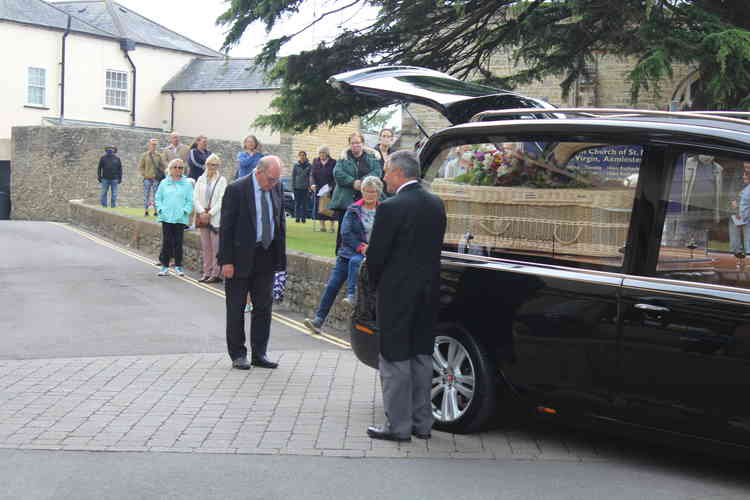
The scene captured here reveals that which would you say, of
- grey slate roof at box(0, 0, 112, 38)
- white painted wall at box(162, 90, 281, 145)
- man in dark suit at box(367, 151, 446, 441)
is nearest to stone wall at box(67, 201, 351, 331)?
man in dark suit at box(367, 151, 446, 441)

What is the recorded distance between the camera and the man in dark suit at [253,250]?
9.16 m

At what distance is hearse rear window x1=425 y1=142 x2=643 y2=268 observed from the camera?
6.19 metres

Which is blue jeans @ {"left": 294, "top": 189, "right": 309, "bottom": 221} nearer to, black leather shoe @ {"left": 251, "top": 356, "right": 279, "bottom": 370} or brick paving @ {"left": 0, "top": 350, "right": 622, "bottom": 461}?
brick paving @ {"left": 0, "top": 350, "right": 622, "bottom": 461}

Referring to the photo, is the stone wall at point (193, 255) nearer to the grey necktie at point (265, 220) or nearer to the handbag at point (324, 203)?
the handbag at point (324, 203)

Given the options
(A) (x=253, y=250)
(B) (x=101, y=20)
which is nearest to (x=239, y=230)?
(A) (x=253, y=250)

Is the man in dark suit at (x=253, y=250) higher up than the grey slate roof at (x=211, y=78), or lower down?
lower down

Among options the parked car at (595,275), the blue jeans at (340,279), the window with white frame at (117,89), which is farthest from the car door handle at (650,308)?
the window with white frame at (117,89)

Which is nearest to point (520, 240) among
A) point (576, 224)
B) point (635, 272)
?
point (576, 224)

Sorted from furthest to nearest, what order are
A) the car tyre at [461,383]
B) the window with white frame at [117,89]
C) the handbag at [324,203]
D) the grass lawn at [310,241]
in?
1. the window with white frame at [117,89]
2. the handbag at [324,203]
3. the grass lawn at [310,241]
4. the car tyre at [461,383]

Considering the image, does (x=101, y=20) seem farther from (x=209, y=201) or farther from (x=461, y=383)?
(x=461, y=383)

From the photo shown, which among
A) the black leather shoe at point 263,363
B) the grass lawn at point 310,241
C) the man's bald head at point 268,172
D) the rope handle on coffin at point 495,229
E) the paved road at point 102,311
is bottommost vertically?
the paved road at point 102,311

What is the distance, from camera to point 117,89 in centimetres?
4875

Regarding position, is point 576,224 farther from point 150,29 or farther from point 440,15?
point 150,29

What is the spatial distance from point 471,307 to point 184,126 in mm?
44511
